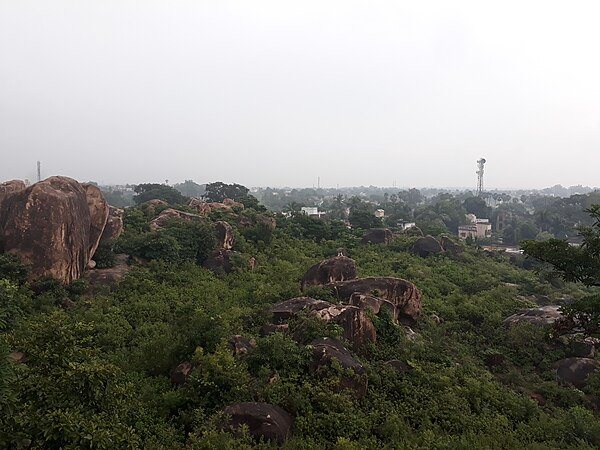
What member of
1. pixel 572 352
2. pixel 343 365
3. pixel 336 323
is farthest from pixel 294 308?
pixel 572 352

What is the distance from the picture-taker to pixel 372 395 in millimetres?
10438

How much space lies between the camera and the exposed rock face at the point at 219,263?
69.0 feet

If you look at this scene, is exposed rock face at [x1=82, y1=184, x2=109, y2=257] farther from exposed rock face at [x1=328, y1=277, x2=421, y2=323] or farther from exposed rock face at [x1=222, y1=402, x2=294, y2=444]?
exposed rock face at [x1=222, y1=402, x2=294, y2=444]

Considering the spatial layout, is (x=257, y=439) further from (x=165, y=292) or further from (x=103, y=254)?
(x=103, y=254)

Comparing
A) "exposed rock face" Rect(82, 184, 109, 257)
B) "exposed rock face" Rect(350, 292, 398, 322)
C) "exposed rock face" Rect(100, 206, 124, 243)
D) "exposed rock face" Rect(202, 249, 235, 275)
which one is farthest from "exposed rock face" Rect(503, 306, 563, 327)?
"exposed rock face" Rect(100, 206, 124, 243)

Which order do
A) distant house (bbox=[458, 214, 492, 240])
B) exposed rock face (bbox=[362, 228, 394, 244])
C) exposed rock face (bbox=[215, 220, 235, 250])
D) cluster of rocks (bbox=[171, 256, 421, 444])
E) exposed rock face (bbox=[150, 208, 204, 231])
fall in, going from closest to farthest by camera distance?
cluster of rocks (bbox=[171, 256, 421, 444]) < exposed rock face (bbox=[215, 220, 235, 250]) < exposed rock face (bbox=[150, 208, 204, 231]) < exposed rock face (bbox=[362, 228, 394, 244]) < distant house (bbox=[458, 214, 492, 240])

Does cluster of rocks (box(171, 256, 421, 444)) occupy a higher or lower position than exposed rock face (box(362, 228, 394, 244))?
lower

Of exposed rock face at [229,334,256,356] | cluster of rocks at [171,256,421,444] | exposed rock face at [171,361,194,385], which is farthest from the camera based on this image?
exposed rock face at [229,334,256,356]

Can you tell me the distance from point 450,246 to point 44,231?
26.5 meters

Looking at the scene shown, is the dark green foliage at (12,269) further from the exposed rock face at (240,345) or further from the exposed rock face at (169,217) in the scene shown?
the exposed rock face at (169,217)

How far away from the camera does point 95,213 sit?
18.8 m

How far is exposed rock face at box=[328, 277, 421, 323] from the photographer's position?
1631 centimetres

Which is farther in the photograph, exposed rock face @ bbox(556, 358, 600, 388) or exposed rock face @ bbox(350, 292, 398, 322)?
exposed rock face @ bbox(350, 292, 398, 322)

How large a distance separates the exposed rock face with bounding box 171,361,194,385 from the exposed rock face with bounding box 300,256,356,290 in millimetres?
9102
